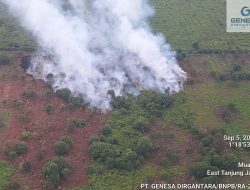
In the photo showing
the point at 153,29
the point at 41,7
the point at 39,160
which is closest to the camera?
the point at 39,160

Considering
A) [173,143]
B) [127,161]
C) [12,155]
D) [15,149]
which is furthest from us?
[173,143]

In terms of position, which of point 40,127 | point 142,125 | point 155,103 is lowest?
point 40,127

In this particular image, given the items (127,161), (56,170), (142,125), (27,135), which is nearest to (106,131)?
(142,125)

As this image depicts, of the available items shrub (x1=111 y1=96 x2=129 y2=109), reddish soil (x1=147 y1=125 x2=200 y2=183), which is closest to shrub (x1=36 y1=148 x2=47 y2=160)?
reddish soil (x1=147 y1=125 x2=200 y2=183)

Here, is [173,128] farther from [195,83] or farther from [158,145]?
[195,83]

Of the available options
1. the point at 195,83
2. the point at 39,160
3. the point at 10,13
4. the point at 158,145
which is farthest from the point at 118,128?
the point at 10,13

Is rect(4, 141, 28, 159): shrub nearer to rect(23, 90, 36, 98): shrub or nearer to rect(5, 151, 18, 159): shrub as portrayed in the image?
rect(5, 151, 18, 159): shrub

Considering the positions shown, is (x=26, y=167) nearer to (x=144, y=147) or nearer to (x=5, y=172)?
(x=5, y=172)
